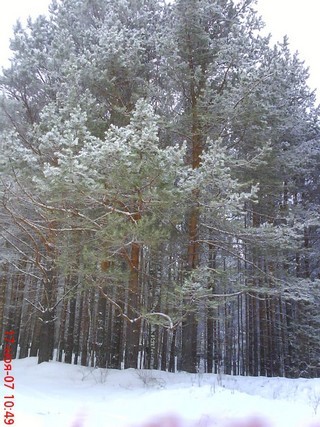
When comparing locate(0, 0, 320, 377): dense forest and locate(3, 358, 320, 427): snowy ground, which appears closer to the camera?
locate(3, 358, 320, 427): snowy ground

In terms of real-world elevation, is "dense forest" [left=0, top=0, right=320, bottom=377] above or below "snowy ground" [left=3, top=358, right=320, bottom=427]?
above

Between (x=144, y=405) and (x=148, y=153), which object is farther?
(x=148, y=153)

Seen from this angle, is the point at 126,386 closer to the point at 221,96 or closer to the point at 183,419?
the point at 183,419

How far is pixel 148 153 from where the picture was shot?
793 cm

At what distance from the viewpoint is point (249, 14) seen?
440 inches

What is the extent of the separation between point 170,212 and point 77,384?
4.71 metres

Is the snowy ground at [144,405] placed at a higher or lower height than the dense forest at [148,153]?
lower

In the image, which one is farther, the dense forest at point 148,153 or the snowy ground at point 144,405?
the dense forest at point 148,153

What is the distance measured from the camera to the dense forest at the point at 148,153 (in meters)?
8.30

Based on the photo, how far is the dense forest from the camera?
830 cm

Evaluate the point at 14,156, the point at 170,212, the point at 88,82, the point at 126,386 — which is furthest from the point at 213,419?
the point at 88,82

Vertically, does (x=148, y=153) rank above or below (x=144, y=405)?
above

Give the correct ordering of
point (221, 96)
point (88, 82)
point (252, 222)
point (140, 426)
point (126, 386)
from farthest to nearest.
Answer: point (252, 222) < point (88, 82) < point (221, 96) < point (126, 386) < point (140, 426)

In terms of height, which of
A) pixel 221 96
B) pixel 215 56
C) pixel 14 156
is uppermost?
pixel 215 56
